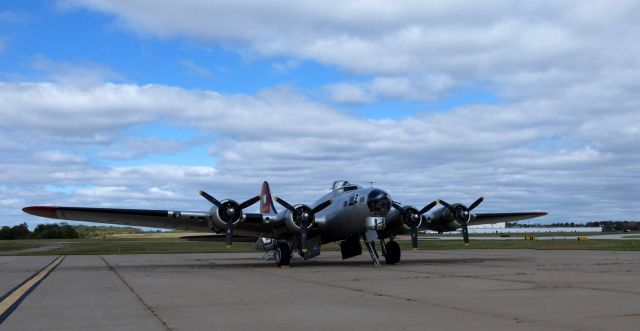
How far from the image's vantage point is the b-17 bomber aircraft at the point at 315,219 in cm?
2566

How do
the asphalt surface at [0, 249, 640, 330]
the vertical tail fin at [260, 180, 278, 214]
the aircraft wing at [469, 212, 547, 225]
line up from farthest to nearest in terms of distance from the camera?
the vertical tail fin at [260, 180, 278, 214] < the aircraft wing at [469, 212, 547, 225] < the asphalt surface at [0, 249, 640, 330]

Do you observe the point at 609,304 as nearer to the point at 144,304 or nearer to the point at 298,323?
the point at 298,323

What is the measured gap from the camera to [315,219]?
2795 cm

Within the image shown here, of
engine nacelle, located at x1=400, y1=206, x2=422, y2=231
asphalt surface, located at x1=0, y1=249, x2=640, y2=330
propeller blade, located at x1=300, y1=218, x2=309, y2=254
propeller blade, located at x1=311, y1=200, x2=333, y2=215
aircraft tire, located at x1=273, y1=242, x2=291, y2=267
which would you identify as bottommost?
asphalt surface, located at x1=0, y1=249, x2=640, y2=330

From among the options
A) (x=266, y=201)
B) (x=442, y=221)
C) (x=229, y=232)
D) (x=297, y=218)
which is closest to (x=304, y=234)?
(x=297, y=218)

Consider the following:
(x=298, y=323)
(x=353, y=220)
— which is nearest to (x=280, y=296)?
(x=298, y=323)

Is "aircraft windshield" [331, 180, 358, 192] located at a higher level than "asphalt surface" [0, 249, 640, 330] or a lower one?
higher

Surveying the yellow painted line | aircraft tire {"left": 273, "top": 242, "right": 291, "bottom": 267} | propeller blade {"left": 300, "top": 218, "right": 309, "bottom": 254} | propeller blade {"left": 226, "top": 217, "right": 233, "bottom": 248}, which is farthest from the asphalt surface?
aircraft tire {"left": 273, "top": 242, "right": 291, "bottom": 267}

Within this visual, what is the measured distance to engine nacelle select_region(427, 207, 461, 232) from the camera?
30.5m

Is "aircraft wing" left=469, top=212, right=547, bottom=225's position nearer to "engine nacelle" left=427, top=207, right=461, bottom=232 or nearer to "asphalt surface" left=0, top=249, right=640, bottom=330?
"engine nacelle" left=427, top=207, right=461, bottom=232

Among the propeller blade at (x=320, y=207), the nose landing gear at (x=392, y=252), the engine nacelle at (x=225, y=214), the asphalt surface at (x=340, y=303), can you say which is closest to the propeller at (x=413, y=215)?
the nose landing gear at (x=392, y=252)

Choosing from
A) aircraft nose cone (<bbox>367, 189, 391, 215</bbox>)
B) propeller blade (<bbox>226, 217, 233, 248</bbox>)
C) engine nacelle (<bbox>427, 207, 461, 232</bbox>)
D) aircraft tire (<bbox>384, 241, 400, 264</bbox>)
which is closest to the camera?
aircraft nose cone (<bbox>367, 189, 391, 215</bbox>)

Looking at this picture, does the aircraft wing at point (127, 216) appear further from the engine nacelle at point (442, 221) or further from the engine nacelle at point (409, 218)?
the engine nacelle at point (442, 221)

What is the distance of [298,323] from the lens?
9.48 m
